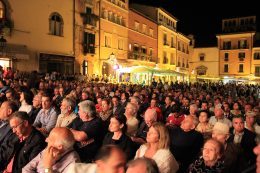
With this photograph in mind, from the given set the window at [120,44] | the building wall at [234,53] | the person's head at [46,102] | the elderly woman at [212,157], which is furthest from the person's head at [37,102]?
the building wall at [234,53]

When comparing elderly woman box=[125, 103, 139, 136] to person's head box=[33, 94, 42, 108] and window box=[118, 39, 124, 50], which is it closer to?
person's head box=[33, 94, 42, 108]

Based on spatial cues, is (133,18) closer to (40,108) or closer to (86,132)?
(40,108)

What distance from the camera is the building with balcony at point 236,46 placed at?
53938 millimetres

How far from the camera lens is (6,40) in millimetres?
19125

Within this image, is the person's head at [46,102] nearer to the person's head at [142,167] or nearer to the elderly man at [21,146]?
the elderly man at [21,146]

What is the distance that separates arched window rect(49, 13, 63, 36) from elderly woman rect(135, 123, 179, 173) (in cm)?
2007

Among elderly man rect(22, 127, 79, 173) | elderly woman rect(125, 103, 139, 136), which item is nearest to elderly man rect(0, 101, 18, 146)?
elderly man rect(22, 127, 79, 173)

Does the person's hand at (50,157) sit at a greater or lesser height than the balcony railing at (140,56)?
lesser

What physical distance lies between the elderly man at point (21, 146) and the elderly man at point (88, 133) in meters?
0.60

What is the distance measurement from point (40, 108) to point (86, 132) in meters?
2.74

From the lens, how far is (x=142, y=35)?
36031mm

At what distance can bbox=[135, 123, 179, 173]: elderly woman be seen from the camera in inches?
150

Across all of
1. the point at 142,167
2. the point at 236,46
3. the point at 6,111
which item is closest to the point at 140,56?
the point at 236,46

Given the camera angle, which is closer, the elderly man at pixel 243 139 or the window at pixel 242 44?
the elderly man at pixel 243 139
